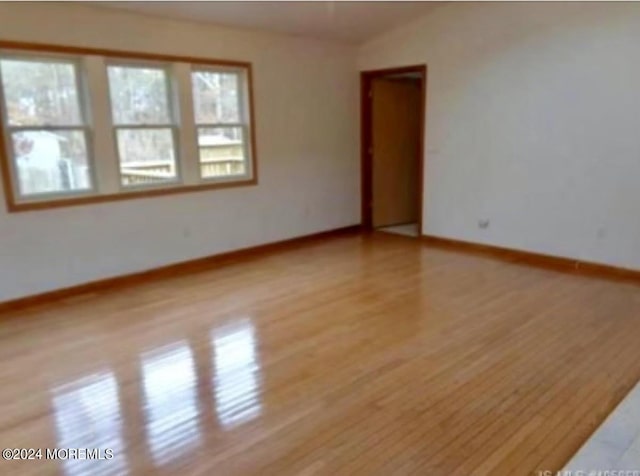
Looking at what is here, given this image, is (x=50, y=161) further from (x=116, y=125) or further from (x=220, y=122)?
(x=220, y=122)

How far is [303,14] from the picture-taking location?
4910 millimetres

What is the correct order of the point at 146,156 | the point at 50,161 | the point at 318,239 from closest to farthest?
the point at 50,161, the point at 146,156, the point at 318,239

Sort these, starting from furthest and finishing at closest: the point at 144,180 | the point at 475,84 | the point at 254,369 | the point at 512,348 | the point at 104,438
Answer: the point at 475,84 < the point at 144,180 < the point at 512,348 < the point at 254,369 < the point at 104,438

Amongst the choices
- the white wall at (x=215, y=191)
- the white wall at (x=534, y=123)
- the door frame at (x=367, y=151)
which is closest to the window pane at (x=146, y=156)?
the white wall at (x=215, y=191)

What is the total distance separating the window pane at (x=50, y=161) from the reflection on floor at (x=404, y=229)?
3.80 meters

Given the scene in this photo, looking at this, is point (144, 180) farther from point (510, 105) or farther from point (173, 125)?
point (510, 105)

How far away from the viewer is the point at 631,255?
4.46 m

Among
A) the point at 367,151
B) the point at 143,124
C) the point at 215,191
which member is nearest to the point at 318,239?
the point at 367,151

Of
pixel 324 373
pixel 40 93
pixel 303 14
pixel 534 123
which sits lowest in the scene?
pixel 324 373

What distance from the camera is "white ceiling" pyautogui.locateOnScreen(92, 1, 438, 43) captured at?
439cm

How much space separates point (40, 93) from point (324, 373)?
127 inches

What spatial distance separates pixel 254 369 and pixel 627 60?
401 centimetres

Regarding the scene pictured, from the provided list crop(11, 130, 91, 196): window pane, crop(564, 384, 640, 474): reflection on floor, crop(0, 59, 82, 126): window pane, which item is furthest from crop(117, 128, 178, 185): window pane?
crop(564, 384, 640, 474): reflection on floor

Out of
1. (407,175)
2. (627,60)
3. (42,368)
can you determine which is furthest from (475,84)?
(42,368)
